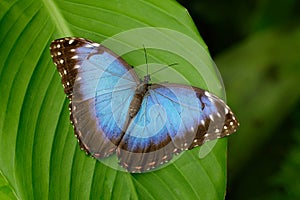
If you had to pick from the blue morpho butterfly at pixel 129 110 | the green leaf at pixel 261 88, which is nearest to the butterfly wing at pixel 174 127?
the blue morpho butterfly at pixel 129 110

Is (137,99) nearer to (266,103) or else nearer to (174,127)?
(174,127)

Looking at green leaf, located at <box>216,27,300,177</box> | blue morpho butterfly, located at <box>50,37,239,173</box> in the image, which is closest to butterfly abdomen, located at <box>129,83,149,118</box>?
blue morpho butterfly, located at <box>50,37,239,173</box>

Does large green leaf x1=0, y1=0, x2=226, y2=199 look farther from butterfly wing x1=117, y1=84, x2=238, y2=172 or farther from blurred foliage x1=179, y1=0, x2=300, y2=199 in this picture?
blurred foliage x1=179, y1=0, x2=300, y2=199

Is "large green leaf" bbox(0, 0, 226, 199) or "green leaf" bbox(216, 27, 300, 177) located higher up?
"large green leaf" bbox(0, 0, 226, 199)

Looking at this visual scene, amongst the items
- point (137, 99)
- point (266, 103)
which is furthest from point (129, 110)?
point (266, 103)

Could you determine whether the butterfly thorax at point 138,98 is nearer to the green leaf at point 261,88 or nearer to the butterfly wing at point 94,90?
the butterfly wing at point 94,90
